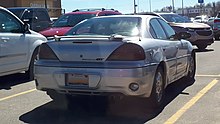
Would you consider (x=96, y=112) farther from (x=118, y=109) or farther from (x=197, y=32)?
(x=197, y=32)

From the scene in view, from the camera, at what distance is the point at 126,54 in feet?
18.9

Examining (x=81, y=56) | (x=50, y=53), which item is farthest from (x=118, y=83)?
(x=50, y=53)

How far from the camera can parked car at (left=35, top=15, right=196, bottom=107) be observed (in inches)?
224

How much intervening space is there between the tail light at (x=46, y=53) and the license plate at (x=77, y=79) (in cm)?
41

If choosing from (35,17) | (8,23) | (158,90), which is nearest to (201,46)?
(35,17)

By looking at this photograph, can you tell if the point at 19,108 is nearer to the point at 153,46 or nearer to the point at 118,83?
the point at 118,83

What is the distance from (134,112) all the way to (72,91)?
1.00 metres

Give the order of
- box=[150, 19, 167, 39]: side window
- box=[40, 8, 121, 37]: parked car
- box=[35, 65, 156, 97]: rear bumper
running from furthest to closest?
box=[40, 8, 121, 37]: parked car < box=[150, 19, 167, 39]: side window < box=[35, 65, 156, 97]: rear bumper

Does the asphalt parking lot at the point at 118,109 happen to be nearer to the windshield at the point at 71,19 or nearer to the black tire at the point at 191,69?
the black tire at the point at 191,69

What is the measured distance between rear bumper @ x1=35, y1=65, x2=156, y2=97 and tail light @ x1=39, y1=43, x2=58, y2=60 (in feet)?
0.61

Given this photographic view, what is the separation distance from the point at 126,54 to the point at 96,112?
1.06m

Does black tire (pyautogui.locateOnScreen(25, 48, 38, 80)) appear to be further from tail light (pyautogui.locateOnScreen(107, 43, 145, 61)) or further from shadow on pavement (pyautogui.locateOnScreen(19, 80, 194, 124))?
tail light (pyautogui.locateOnScreen(107, 43, 145, 61))

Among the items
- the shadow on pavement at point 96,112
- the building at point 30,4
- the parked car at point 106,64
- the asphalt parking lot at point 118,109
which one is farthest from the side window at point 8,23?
the building at point 30,4

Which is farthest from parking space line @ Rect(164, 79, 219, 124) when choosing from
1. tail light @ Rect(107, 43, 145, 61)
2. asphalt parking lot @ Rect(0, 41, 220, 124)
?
tail light @ Rect(107, 43, 145, 61)
